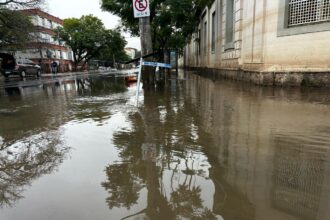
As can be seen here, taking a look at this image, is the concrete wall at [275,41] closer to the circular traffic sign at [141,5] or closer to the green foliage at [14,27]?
the circular traffic sign at [141,5]

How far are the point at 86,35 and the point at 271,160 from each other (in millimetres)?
50649

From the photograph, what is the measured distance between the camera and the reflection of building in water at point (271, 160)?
7.30 feet

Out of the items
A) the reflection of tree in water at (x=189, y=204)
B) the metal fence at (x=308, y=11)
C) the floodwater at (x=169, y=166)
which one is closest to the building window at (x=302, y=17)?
the metal fence at (x=308, y=11)

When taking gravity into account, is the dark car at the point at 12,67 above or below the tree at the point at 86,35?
below

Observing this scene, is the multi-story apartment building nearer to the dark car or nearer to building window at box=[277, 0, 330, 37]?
the dark car

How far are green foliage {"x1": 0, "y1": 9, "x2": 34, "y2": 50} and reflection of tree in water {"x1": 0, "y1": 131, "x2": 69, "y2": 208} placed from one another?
22.4 metres

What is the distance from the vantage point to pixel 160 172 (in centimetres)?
292

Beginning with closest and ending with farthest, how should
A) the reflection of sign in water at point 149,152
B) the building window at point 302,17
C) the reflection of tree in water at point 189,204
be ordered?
1. the reflection of tree in water at point 189,204
2. the reflection of sign in water at point 149,152
3. the building window at point 302,17

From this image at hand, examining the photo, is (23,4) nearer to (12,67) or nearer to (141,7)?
(12,67)

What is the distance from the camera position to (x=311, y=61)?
27.7 ft

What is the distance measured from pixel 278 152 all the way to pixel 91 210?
232 cm

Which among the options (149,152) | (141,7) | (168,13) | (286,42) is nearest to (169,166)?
(149,152)

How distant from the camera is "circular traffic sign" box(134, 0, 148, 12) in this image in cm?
762

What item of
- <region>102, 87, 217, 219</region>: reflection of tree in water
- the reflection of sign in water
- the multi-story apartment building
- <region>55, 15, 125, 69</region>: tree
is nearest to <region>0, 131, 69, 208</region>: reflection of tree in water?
<region>102, 87, 217, 219</region>: reflection of tree in water
